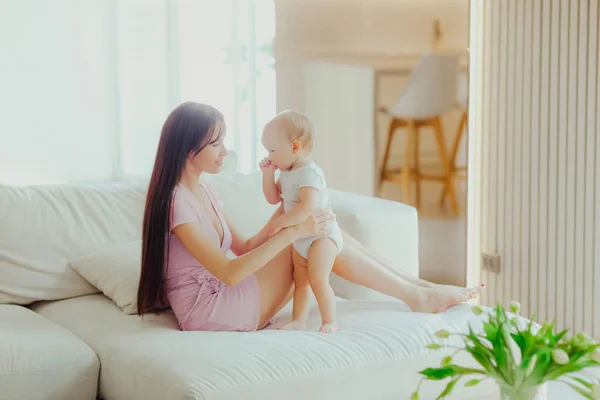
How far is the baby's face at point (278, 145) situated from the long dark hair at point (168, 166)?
5.2 inches

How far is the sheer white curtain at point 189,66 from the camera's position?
389 cm

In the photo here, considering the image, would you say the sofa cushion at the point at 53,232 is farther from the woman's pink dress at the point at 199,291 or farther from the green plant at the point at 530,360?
the green plant at the point at 530,360

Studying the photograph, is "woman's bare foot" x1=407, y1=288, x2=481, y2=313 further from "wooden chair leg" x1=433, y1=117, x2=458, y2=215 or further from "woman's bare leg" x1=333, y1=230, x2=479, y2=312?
"wooden chair leg" x1=433, y1=117, x2=458, y2=215

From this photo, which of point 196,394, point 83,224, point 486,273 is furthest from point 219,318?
point 486,273

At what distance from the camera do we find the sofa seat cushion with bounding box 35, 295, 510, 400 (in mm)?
1915

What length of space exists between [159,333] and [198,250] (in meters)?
0.23

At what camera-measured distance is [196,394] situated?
5.97ft

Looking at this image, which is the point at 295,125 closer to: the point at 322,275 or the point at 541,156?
the point at 322,275

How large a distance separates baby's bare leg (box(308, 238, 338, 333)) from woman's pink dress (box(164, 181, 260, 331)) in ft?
0.50

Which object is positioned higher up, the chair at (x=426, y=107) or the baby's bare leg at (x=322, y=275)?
the chair at (x=426, y=107)

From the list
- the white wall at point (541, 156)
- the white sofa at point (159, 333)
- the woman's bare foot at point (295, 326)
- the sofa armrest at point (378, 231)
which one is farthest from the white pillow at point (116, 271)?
the white wall at point (541, 156)

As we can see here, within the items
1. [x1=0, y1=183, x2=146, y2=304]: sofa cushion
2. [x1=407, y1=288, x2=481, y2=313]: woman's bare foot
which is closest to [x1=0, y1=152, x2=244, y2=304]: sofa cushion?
[x1=0, y1=183, x2=146, y2=304]: sofa cushion

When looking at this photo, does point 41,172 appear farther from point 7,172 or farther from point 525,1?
point 525,1

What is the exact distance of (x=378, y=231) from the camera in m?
2.80
